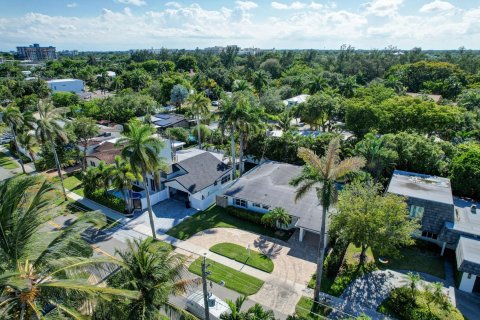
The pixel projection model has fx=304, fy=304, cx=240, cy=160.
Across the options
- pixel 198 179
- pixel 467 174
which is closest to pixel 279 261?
pixel 198 179

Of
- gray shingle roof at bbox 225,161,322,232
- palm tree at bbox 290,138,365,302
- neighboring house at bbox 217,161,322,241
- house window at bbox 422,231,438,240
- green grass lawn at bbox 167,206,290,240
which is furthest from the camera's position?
green grass lawn at bbox 167,206,290,240

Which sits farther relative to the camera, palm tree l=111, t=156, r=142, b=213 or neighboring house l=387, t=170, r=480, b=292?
palm tree l=111, t=156, r=142, b=213

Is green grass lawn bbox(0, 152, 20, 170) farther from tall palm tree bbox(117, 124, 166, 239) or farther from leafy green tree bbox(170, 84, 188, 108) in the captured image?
leafy green tree bbox(170, 84, 188, 108)

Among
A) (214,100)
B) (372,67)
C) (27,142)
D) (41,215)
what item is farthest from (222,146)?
(372,67)

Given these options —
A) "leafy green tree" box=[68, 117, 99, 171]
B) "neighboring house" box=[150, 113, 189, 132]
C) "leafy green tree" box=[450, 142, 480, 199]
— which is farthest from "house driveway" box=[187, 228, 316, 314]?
"neighboring house" box=[150, 113, 189, 132]

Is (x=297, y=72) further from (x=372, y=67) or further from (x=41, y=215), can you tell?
(x=41, y=215)

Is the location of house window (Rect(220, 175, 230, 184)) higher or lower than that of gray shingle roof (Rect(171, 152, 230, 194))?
lower
